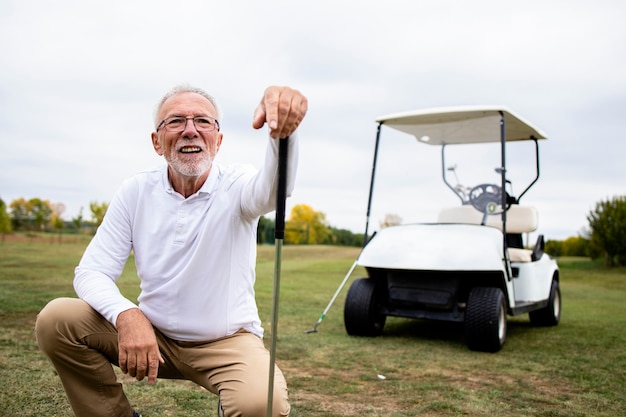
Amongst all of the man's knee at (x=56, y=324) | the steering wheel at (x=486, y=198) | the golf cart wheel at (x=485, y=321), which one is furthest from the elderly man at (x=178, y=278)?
the steering wheel at (x=486, y=198)

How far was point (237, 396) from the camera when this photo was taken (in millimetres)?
2047

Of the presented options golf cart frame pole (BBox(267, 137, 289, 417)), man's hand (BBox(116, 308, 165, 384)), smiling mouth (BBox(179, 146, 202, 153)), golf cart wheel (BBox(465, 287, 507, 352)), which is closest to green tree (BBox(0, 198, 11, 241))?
golf cart wheel (BBox(465, 287, 507, 352))

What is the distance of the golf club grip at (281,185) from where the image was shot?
1871mm

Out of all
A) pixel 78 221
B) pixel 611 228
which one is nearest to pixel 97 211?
pixel 78 221

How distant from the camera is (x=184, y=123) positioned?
2.33 metres

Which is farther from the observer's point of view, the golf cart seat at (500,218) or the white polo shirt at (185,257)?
the golf cart seat at (500,218)

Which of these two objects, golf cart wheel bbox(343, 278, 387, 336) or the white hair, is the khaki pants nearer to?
the white hair

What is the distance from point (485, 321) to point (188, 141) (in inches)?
140

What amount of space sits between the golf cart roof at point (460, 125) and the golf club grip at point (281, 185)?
4232 mm

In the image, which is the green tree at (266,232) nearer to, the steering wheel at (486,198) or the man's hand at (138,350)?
the steering wheel at (486,198)

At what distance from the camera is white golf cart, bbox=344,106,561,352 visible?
5.16 m

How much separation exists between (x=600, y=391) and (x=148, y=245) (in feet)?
Answer: 10.2

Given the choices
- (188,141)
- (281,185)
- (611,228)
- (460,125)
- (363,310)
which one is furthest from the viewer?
(611,228)

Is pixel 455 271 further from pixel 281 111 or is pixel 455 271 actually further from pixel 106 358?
pixel 281 111
